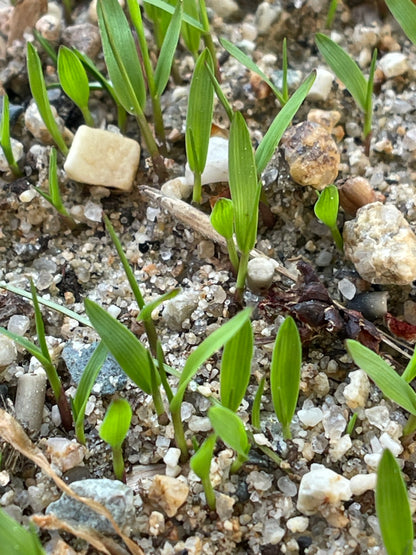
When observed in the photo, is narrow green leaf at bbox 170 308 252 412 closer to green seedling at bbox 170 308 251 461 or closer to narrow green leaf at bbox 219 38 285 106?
green seedling at bbox 170 308 251 461

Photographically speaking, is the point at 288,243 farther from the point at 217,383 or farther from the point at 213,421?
the point at 213,421

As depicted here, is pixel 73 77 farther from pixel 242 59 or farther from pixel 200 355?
pixel 200 355

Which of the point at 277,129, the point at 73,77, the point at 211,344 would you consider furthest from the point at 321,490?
the point at 73,77

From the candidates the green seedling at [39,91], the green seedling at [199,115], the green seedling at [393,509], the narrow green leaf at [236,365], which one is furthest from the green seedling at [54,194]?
the green seedling at [393,509]

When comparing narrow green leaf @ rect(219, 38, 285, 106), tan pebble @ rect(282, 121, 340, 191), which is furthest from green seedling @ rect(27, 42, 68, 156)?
tan pebble @ rect(282, 121, 340, 191)

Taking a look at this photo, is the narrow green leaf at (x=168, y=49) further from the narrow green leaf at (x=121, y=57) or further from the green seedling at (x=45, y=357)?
the green seedling at (x=45, y=357)

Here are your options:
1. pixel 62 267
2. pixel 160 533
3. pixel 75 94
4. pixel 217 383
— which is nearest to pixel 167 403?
pixel 217 383
